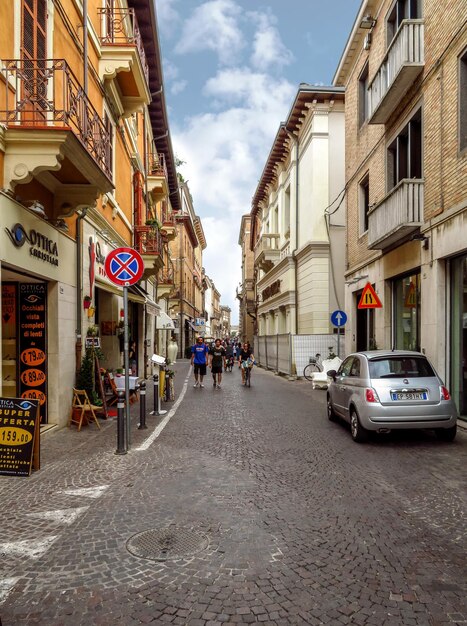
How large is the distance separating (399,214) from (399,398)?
227 inches

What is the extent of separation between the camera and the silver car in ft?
26.5

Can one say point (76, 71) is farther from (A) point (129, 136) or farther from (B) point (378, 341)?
(B) point (378, 341)

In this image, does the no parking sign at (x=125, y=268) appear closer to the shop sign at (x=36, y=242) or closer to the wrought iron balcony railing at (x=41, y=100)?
the shop sign at (x=36, y=242)

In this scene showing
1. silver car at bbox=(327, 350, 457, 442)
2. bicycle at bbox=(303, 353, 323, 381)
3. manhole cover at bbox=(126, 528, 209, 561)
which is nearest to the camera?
manhole cover at bbox=(126, 528, 209, 561)

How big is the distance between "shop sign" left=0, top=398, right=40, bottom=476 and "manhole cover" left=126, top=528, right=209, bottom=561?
2.09 metres

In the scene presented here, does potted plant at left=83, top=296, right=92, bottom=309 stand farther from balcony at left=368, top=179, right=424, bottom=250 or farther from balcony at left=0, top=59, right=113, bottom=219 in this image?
balcony at left=368, top=179, right=424, bottom=250

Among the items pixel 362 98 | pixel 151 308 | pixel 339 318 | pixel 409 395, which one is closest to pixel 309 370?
pixel 339 318

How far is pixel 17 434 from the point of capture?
228 inches

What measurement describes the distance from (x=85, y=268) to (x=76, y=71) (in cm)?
420

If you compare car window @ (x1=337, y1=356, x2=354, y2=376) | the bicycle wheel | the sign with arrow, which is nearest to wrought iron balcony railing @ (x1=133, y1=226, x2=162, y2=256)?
the sign with arrow

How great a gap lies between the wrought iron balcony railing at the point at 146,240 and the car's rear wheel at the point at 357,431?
12470mm

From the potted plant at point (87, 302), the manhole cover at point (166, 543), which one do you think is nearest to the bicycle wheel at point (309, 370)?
the potted plant at point (87, 302)

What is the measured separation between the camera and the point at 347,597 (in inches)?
133

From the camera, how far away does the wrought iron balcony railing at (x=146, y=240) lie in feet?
63.0
